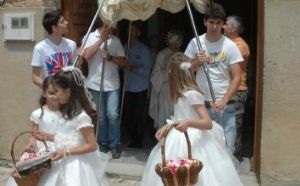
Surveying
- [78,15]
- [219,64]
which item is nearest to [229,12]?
[78,15]

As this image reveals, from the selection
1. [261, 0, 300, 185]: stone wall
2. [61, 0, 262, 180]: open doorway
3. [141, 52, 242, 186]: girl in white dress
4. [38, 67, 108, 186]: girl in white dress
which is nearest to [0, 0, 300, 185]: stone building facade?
[261, 0, 300, 185]: stone wall

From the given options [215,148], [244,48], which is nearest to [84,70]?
[244,48]

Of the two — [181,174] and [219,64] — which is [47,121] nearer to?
[181,174]

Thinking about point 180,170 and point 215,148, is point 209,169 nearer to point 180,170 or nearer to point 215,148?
point 215,148

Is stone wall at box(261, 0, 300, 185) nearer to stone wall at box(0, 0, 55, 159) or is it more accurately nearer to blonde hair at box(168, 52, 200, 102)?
blonde hair at box(168, 52, 200, 102)

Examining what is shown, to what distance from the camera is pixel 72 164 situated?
12.8 ft

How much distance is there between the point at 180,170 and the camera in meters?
3.68

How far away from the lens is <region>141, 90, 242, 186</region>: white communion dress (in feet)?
13.9

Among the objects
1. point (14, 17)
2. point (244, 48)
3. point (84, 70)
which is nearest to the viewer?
point (244, 48)

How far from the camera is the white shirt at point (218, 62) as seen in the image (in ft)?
17.6

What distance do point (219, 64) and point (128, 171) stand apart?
167 centimetres

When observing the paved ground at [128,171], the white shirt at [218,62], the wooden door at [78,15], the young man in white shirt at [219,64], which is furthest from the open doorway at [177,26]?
the white shirt at [218,62]

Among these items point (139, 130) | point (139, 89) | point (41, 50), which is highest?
point (41, 50)

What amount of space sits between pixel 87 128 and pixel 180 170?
714mm
